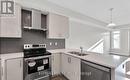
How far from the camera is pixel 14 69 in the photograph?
6.54 ft

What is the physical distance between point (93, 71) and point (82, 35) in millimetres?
2861

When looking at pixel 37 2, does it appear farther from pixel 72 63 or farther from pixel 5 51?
pixel 72 63

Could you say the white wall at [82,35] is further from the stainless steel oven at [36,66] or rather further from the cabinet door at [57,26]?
the stainless steel oven at [36,66]

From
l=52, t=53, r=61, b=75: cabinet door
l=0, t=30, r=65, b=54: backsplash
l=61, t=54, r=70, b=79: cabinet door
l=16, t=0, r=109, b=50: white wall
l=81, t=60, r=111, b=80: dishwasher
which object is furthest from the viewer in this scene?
l=16, t=0, r=109, b=50: white wall

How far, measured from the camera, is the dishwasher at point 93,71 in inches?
57.6

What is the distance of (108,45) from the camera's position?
19.2ft

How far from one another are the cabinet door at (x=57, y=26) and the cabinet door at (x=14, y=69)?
4.18ft

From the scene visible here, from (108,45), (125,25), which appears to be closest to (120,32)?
(125,25)

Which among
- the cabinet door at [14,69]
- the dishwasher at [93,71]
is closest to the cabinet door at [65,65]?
the dishwasher at [93,71]

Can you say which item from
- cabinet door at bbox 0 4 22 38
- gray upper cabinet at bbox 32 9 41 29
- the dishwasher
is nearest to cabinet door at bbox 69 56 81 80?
the dishwasher

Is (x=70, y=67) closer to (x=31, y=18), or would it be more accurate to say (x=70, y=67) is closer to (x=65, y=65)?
(x=65, y=65)

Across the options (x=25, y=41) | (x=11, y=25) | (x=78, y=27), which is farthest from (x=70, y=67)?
(x=78, y=27)

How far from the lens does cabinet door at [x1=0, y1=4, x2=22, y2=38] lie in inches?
83.0

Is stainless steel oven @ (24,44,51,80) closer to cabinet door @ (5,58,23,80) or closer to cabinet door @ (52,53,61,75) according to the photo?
cabinet door @ (5,58,23,80)
